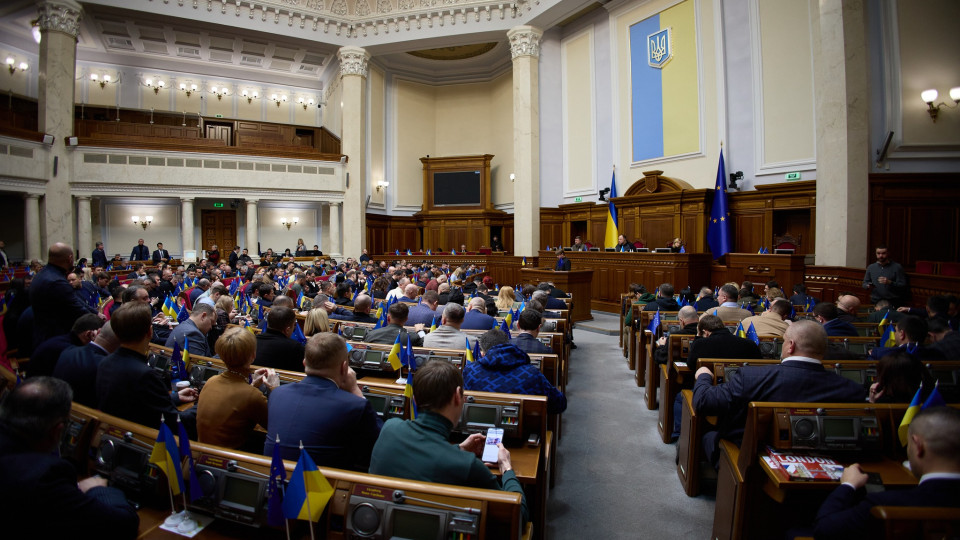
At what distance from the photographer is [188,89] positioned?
18.5m

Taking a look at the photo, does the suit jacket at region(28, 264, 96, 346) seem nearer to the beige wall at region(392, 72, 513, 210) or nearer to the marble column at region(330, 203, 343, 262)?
the marble column at region(330, 203, 343, 262)

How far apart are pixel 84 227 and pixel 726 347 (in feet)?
54.9

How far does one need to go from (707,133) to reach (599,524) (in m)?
11.0

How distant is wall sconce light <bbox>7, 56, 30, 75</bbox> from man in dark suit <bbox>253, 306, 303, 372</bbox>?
19.1 meters

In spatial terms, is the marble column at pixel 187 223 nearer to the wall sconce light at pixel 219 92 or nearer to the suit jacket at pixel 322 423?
the wall sconce light at pixel 219 92

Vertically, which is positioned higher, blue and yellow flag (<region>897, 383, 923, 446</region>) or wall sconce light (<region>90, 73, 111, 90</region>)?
wall sconce light (<region>90, 73, 111, 90</region>)

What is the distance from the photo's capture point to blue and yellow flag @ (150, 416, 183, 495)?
170 cm

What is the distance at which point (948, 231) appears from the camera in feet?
27.4

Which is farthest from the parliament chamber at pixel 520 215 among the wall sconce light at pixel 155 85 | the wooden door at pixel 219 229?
the wall sconce light at pixel 155 85

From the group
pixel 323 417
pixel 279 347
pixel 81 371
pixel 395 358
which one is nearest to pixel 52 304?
pixel 81 371

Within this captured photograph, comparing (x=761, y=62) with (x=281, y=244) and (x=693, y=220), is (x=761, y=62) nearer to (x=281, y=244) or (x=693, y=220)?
(x=693, y=220)

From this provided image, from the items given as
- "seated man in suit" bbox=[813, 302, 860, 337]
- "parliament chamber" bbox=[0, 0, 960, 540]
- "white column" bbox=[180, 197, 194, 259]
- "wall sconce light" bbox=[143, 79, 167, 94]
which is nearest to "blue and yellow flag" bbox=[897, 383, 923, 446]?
"parliament chamber" bbox=[0, 0, 960, 540]

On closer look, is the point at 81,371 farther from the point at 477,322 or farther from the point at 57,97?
the point at 57,97

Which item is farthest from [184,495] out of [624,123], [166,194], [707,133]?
[166,194]
